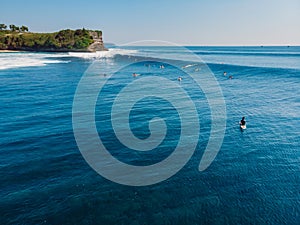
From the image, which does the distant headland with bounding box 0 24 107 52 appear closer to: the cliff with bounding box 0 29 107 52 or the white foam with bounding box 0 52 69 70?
the cliff with bounding box 0 29 107 52

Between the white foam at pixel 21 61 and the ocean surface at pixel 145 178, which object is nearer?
the ocean surface at pixel 145 178

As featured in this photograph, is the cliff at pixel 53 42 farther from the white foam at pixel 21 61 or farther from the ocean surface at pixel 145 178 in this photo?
the ocean surface at pixel 145 178

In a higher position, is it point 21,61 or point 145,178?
point 21,61

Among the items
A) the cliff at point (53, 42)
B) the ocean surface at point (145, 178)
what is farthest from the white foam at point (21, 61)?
the cliff at point (53, 42)

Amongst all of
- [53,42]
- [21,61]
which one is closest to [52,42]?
[53,42]

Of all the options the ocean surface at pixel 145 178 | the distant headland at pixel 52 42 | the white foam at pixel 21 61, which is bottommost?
the ocean surface at pixel 145 178

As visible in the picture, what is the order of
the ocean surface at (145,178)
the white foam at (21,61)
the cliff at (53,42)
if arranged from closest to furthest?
the ocean surface at (145,178) < the white foam at (21,61) < the cliff at (53,42)

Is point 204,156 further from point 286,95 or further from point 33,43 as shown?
point 33,43

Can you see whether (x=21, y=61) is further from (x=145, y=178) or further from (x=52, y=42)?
(x=145, y=178)

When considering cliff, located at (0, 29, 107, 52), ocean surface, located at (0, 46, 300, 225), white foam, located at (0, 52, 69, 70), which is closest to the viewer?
ocean surface, located at (0, 46, 300, 225)

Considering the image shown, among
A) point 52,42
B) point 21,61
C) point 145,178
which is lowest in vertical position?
point 145,178

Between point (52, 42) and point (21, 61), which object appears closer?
point (21, 61)

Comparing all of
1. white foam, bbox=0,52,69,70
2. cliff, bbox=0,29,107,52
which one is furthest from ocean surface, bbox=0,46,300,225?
cliff, bbox=0,29,107,52

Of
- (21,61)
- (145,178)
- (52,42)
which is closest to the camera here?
(145,178)
